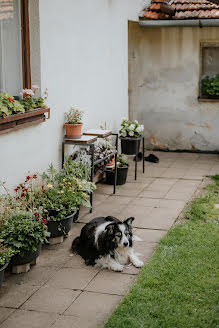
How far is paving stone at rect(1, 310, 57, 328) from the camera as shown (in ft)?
15.0

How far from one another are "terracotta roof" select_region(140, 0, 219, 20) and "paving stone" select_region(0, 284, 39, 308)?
7548 mm

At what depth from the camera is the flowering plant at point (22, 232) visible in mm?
5434

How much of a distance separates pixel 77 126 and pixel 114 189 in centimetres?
142

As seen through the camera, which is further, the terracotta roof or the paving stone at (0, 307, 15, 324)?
the terracotta roof

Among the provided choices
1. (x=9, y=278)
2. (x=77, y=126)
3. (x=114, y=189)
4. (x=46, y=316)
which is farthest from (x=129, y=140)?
(x=46, y=316)

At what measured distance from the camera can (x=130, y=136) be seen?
9.77m

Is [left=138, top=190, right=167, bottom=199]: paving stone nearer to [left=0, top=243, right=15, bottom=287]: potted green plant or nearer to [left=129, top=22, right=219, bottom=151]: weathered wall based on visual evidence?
[left=129, top=22, right=219, bottom=151]: weathered wall

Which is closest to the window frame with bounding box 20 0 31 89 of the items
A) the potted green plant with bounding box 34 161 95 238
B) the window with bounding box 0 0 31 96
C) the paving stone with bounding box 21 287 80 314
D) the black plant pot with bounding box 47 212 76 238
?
the window with bounding box 0 0 31 96

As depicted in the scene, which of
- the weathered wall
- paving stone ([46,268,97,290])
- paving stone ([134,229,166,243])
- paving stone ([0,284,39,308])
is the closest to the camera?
paving stone ([0,284,39,308])

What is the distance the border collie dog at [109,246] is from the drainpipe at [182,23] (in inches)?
244

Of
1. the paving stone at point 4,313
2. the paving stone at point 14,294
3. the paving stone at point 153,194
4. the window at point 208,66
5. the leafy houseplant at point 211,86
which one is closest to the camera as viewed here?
the paving stone at point 4,313

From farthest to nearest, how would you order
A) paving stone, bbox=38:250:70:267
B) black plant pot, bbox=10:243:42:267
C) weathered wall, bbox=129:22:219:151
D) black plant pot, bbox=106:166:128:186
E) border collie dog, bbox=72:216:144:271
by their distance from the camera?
weathered wall, bbox=129:22:219:151, black plant pot, bbox=106:166:128:186, paving stone, bbox=38:250:70:267, border collie dog, bbox=72:216:144:271, black plant pot, bbox=10:243:42:267

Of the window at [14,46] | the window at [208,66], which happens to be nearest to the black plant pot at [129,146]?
the window at [208,66]

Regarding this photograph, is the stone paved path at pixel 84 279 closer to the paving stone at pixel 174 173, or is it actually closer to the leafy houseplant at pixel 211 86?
the paving stone at pixel 174 173
